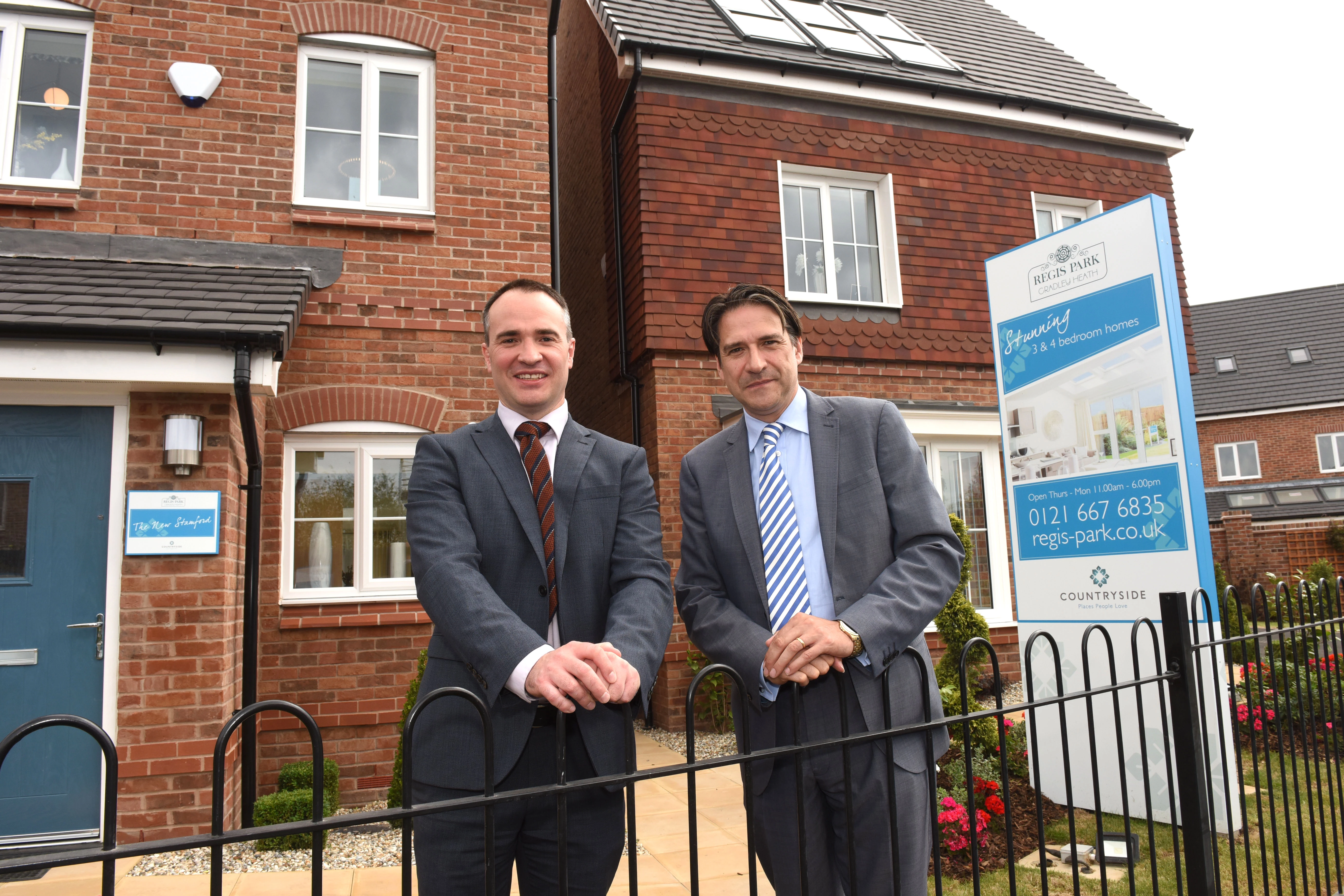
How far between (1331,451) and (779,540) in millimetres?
29152

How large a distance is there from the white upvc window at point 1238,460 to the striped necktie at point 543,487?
3003cm

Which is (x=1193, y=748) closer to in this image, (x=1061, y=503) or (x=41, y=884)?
(x=1061, y=503)

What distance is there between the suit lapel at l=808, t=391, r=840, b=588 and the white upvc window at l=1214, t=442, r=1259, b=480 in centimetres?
2935

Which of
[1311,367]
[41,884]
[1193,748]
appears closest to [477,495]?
[1193,748]

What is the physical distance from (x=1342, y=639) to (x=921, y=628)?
230cm

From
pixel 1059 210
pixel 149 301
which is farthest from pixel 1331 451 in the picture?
pixel 149 301

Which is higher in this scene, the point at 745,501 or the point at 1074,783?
the point at 745,501

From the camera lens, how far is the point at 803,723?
7.23 feet

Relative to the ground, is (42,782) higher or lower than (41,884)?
higher

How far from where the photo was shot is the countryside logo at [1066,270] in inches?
197

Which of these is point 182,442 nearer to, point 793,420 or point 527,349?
point 527,349

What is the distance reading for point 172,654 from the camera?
490 cm

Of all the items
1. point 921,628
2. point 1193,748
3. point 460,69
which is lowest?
point 1193,748

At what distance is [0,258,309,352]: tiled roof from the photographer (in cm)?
461
